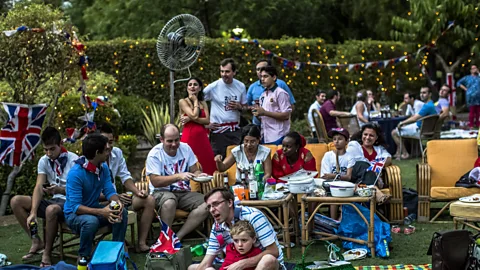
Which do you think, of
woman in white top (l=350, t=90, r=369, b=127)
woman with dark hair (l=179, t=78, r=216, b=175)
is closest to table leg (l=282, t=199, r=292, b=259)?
woman with dark hair (l=179, t=78, r=216, b=175)

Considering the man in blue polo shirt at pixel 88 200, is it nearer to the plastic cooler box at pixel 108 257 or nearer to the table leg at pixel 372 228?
the plastic cooler box at pixel 108 257

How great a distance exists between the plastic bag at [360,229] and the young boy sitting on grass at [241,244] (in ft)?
6.20

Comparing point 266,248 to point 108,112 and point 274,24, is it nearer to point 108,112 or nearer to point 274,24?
point 108,112

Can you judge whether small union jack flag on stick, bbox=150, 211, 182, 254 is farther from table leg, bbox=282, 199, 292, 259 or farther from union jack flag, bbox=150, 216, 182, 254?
table leg, bbox=282, 199, 292, 259

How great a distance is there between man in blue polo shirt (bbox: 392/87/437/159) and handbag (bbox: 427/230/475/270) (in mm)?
7748

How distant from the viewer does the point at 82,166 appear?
255 inches

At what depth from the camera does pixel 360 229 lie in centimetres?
712

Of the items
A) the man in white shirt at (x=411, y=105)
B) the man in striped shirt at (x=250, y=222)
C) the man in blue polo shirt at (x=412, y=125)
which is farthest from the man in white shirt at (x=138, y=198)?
the man in white shirt at (x=411, y=105)

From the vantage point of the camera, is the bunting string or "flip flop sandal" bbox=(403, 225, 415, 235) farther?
the bunting string

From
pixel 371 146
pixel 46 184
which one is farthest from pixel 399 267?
pixel 46 184

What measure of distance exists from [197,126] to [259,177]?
1.45 metres

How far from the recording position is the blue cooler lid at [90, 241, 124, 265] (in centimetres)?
531

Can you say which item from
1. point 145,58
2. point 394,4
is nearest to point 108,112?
point 145,58

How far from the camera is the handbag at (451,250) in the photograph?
566 cm
